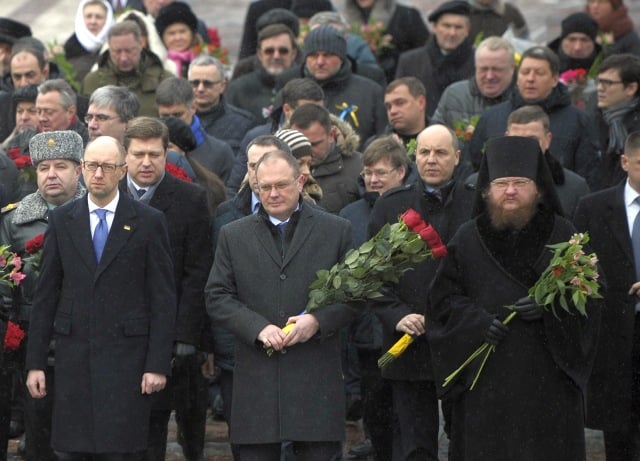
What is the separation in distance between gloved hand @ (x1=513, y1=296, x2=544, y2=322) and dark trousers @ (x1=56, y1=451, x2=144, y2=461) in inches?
98.6

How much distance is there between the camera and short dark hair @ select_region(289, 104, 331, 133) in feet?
39.5

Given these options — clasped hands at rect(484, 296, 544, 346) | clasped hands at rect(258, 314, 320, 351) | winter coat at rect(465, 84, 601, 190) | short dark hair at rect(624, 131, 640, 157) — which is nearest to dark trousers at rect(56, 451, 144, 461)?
clasped hands at rect(258, 314, 320, 351)

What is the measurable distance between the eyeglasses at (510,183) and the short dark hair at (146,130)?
241 cm

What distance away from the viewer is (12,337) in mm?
10672

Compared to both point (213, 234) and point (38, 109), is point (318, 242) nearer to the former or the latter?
point (213, 234)

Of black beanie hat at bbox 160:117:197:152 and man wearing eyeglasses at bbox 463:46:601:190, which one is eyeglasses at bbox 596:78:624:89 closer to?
man wearing eyeglasses at bbox 463:46:601:190

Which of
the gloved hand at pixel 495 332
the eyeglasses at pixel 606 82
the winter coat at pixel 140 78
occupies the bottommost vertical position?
the gloved hand at pixel 495 332

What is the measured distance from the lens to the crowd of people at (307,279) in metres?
10.0

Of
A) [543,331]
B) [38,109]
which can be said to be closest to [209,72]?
[38,109]

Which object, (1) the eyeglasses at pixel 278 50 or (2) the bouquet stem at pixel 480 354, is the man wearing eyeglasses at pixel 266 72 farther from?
(2) the bouquet stem at pixel 480 354

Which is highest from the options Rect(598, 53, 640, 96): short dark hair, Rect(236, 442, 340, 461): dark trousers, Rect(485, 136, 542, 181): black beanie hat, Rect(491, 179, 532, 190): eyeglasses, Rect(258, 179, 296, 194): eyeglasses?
Rect(598, 53, 640, 96): short dark hair

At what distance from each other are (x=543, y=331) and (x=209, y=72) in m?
5.01

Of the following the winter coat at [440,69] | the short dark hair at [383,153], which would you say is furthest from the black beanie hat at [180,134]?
the winter coat at [440,69]

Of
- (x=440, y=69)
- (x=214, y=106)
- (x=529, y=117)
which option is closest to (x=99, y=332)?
(x=529, y=117)
